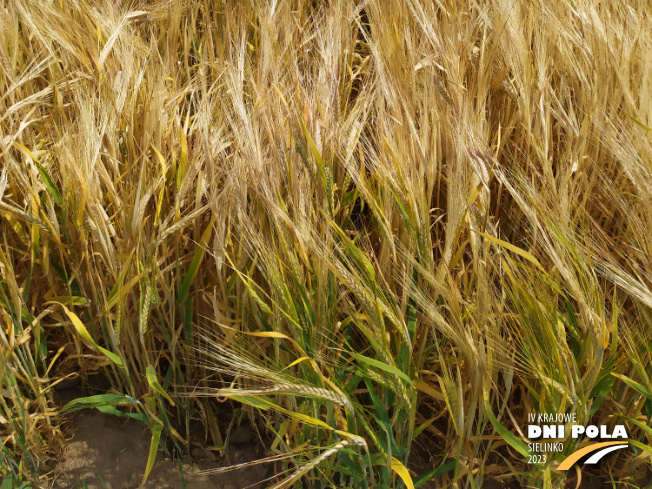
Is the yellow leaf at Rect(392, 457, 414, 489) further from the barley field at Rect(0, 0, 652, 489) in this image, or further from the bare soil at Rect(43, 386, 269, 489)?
the bare soil at Rect(43, 386, 269, 489)

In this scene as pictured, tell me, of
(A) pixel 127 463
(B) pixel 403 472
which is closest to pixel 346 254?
(B) pixel 403 472

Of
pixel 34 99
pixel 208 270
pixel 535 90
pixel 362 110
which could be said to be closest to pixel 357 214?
pixel 362 110

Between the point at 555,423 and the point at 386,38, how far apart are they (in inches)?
30.2

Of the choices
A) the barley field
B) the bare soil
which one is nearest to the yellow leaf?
the barley field

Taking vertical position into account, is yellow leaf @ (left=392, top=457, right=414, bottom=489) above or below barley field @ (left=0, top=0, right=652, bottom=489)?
below

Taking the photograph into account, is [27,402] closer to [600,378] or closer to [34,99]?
[34,99]

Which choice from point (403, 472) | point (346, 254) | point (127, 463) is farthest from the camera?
point (127, 463)

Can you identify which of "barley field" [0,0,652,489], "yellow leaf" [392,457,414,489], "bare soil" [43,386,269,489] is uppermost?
"barley field" [0,0,652,489]

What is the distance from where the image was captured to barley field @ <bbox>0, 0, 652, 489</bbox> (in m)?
0.78

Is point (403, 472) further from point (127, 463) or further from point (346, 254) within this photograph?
point (127, 463)

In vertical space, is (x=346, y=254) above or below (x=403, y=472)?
above

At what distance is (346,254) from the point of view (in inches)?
35.3

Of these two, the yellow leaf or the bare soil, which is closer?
the yellow leaf

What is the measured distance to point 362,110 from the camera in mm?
1034
